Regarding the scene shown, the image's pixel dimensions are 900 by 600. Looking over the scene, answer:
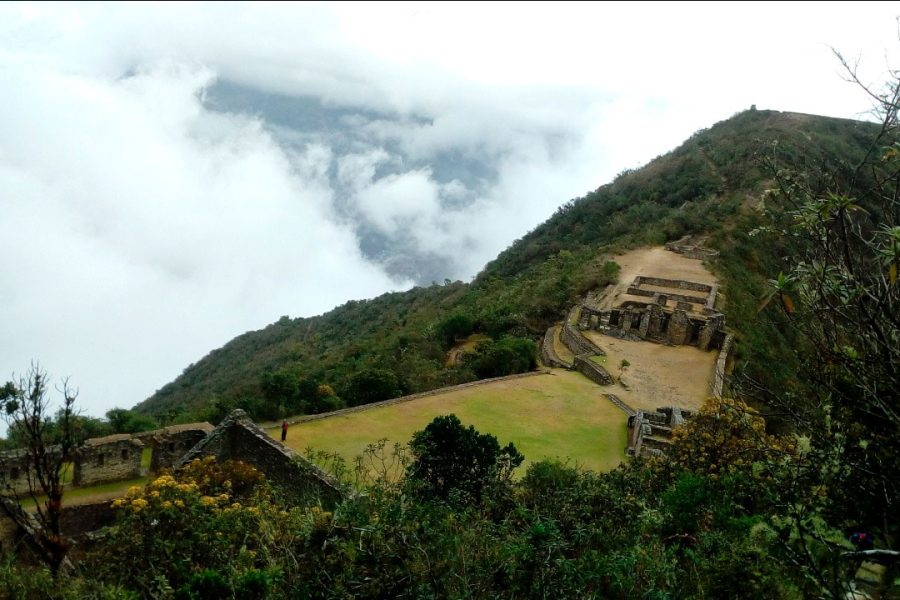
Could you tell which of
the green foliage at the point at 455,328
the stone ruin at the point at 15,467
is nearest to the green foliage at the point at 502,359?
the green foliage at the point at 455,328

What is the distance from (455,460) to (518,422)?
6484 millimetres

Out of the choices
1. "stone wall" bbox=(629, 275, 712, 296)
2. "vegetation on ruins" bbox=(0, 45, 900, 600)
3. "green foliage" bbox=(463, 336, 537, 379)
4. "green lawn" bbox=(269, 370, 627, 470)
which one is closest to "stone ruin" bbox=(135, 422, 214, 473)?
"green lawn" bbox=(269, 370, 627, 470)

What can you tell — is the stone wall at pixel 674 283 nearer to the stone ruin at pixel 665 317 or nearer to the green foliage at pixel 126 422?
the stone ruin at pixel 665 317

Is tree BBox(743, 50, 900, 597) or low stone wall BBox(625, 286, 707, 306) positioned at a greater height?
low stone wall BBox(625, 286, 707, 306)

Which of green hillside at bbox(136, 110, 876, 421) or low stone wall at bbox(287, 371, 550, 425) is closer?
low stone wall at bbox(287, 371, 550, 425)

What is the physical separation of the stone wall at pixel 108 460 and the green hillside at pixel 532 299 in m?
3.74

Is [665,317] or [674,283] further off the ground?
[674,283]

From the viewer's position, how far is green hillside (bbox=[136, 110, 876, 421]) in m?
20.6

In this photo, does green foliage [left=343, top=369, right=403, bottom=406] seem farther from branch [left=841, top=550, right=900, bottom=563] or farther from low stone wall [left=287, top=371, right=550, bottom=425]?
branch [left=841, top=550, right=900, bottom=563]

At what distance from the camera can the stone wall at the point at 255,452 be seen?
477 inches

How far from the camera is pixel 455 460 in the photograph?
37.3ft

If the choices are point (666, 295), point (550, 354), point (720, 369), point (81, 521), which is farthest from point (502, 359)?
point (81, 521)

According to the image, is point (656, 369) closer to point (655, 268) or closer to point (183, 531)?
point (655, 268)

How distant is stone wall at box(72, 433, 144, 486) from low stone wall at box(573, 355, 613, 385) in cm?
1328
